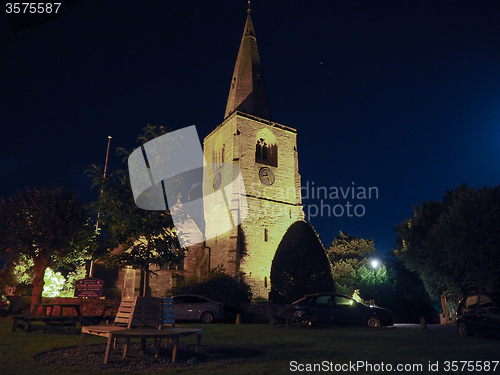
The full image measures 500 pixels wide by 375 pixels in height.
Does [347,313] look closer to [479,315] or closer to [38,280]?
[479,315]

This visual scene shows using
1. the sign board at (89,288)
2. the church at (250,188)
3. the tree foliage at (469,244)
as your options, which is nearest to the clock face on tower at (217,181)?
the church at (250,188)

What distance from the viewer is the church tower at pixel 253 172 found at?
30.0m

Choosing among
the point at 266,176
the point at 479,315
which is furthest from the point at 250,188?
the point at 479,315

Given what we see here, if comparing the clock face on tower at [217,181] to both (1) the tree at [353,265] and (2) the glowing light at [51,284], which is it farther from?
(2) the glowing light at [51,284]

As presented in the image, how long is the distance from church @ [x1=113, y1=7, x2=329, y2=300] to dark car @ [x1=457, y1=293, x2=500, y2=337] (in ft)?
40.1

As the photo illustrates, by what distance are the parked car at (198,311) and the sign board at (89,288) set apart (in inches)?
160

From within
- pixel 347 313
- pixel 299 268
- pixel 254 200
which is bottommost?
pixel 347 313

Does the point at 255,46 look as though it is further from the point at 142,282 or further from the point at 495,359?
the point at 495,359

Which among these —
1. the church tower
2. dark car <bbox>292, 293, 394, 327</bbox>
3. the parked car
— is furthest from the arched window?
dark car <bbox>292, 293, 394, 327</bbox>

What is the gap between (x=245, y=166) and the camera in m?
32.7

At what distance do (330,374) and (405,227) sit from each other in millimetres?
24200

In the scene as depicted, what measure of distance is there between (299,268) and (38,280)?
50.9 ft

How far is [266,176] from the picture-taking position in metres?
33.5

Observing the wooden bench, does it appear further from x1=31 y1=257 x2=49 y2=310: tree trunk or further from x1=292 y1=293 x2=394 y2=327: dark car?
x1=31 y1=257 x2=49 y2=310: tree trunk
